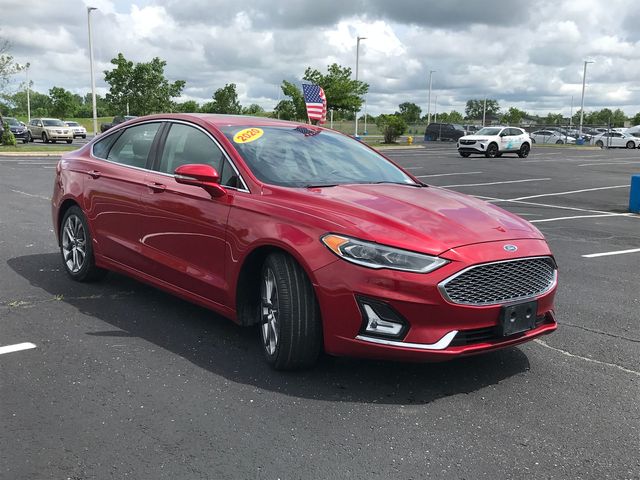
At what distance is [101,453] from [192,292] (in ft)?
5.60

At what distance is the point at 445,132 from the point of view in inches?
2260

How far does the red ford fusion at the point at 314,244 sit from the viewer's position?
348 centimetres

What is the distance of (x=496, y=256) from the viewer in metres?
3.60

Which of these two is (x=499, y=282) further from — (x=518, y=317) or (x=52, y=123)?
(x=52, y=123)

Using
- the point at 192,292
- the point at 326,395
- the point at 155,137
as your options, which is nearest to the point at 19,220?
the point at 155,137

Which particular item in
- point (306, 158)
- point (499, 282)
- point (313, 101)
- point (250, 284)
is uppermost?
point (313, 101)

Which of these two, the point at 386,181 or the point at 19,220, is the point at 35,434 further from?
the point at 19,220

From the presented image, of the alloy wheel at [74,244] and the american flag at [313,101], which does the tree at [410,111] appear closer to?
the american flag at [313,101]

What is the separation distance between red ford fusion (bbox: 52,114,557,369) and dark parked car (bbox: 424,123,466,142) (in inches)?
2080

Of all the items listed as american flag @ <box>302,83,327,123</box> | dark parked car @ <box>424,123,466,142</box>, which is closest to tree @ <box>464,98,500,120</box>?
dark parked car @ <box>424,123,466,142</box>

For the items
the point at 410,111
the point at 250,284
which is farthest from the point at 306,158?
the point at 410,111

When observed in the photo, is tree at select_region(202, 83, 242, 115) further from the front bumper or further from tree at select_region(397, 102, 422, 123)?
the front bumper

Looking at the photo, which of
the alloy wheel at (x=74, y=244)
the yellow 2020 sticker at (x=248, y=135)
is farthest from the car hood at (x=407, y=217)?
the alloy wheel at (x=74, y=244)

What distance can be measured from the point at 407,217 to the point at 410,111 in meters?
110
